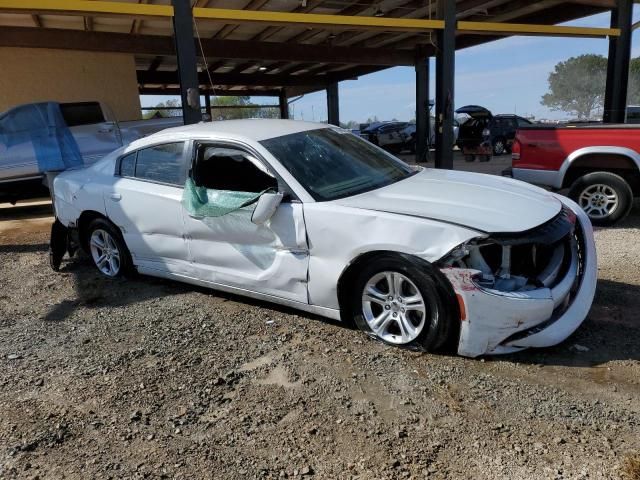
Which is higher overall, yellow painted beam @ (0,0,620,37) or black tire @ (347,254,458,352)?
yellow painted beam @ (0,0,620,37)

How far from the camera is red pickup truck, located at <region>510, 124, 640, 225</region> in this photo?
21.1ft

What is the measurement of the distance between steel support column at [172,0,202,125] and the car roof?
3284mm

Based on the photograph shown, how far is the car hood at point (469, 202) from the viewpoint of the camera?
3.22 metres

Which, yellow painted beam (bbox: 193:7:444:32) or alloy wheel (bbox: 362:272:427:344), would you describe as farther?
yellow painted beam (bbox: 193:7:444:32)

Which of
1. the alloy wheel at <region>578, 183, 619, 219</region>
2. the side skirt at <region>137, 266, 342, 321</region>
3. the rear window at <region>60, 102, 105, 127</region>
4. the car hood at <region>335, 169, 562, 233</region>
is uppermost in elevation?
the rear window at <region>60, 102, 105, 127</region>

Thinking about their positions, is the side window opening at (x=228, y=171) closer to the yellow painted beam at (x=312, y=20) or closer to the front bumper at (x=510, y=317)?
the front bumper at (x=510, y=317)

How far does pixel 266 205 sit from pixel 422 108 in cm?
1646

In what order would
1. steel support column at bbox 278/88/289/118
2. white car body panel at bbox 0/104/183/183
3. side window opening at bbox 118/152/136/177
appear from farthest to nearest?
steel support column at bbox 278/88/289/118, white car body panel at bbox 0/104/183/183, side window opening at bbox 118/152/136/177

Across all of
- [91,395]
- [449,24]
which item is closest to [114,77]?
[449,24]

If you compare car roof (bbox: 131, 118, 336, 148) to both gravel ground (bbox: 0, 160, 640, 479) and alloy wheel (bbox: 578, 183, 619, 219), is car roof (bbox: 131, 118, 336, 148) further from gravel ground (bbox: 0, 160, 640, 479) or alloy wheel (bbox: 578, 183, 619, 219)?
alloy wheel (bbox: 578, 183, 619, 219)

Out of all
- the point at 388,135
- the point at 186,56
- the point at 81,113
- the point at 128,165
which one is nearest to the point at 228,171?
the point at 128,165

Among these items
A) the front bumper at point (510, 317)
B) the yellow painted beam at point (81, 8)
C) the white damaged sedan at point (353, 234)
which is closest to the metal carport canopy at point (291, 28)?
the yellow painted beam at point (81, 8)

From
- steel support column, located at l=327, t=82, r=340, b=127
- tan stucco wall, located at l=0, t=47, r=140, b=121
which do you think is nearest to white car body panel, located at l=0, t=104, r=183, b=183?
tan stucco wall, located at l=0, t=47, r=140, b=121

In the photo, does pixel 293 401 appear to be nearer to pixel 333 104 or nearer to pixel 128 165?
pixel 128 165
